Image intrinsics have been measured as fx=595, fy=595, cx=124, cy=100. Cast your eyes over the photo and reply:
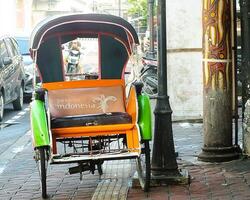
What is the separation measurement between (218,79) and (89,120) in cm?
182

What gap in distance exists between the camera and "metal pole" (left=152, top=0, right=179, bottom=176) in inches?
251

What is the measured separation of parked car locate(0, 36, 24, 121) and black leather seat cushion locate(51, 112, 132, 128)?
7.35m

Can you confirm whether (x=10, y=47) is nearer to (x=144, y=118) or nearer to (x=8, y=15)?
(x=144, y=118)

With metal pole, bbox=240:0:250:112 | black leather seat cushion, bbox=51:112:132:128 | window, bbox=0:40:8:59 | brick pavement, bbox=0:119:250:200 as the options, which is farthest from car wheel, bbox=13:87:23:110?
black leather seat cushion, bbox=51:112:132:128

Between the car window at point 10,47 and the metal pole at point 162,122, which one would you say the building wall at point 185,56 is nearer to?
the metal pole at point 162,122

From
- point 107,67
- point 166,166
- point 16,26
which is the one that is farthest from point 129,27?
point 16,26

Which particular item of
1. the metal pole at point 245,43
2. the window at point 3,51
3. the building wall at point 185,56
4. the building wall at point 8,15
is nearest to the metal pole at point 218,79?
the metal pole at point 245,43

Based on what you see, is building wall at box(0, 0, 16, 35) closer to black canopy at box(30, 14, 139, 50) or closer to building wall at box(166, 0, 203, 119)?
building wall at box(166, 0, 203, 119)

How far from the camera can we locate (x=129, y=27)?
21.5 ft

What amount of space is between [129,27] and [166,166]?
157 cm

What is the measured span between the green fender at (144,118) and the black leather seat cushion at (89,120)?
192 millimetres

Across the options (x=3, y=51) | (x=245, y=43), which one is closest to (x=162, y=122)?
(x=245, y=43)

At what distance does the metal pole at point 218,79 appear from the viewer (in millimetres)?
7102

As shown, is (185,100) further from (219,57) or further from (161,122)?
(161,122)
